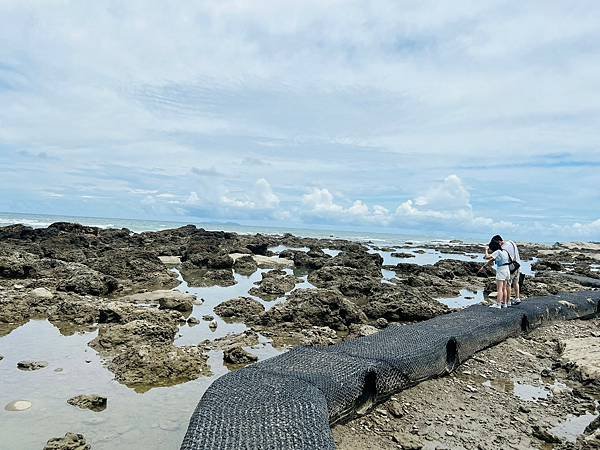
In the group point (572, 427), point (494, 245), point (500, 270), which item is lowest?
point (572, 427)

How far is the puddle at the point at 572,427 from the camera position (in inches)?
217

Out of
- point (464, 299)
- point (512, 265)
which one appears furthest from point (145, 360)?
point (464, 299)

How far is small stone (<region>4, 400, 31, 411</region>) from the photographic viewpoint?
17.7 feet

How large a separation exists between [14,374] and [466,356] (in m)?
6.75

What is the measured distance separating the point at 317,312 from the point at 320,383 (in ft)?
16.9

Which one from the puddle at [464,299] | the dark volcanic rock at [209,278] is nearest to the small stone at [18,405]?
the dark volcanic rock at [209,278]

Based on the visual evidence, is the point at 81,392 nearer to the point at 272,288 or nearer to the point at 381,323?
the point at 381,323

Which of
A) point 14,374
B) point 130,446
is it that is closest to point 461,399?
point 130,446

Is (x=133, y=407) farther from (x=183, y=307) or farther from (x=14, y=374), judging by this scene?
(x=183, y=307)

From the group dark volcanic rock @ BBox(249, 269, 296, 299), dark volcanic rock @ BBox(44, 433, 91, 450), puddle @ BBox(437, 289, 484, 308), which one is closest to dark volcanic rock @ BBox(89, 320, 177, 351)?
dark volcanic rock @ BBox(44, 433, 91, 450)

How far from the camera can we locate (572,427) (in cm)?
574

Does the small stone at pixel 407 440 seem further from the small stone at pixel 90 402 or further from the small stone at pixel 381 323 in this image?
the small stone at pixel 381 323

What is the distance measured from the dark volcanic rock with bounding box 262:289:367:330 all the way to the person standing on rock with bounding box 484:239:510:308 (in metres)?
3.10

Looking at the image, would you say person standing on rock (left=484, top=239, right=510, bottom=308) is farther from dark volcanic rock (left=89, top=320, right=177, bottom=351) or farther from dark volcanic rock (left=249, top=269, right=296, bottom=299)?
dark volcanic rock (left=89, top=320, right=177, bottom=351)
